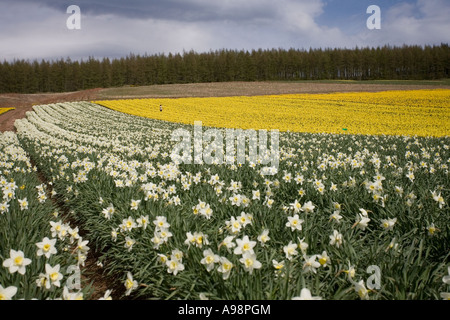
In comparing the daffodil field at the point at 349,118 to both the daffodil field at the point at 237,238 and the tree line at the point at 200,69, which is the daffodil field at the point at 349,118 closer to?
the daffodil field at the point at 237,238

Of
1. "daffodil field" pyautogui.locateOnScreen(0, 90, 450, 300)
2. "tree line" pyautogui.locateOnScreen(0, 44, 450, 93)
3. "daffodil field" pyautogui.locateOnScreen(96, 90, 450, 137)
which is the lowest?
"daffodil field" pyautogui.locateOnScreen(0, 90, 450, 300)

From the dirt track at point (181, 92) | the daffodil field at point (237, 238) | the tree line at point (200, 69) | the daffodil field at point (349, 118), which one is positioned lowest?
the daffodil field at point (237, 238)

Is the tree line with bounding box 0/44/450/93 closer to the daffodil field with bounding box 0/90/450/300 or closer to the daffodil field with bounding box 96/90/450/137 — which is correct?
the daffodil field with bounding box 96/90/450/137

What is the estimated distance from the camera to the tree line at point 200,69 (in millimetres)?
91375

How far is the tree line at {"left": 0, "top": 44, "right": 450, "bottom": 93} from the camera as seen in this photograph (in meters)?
91.4

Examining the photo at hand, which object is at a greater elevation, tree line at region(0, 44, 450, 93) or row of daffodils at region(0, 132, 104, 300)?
tree line at region(0, 44, 450, 93)

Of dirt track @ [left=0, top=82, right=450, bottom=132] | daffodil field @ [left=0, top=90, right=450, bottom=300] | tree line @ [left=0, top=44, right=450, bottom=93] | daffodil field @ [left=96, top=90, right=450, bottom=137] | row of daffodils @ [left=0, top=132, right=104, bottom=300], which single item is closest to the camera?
row of daffodils @ [left=0, top=132, right=104, bottom=300]

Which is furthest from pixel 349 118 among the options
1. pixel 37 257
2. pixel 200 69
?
pixel 200 69

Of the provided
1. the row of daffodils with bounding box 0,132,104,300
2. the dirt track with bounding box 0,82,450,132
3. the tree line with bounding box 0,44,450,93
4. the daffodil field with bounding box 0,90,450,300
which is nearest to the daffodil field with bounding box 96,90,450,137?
the daffodil field with bounding box 0,90,450,300

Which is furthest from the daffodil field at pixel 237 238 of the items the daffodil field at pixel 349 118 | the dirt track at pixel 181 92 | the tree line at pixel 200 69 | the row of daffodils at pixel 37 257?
the tree line at pixel 200 69

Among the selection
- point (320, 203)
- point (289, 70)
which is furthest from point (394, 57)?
point (320, 203)

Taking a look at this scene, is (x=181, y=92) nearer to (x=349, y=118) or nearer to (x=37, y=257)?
(x=349, y=118)
